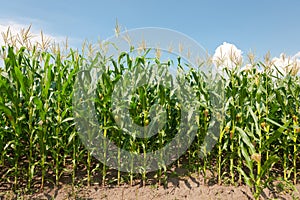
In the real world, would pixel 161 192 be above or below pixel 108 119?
below

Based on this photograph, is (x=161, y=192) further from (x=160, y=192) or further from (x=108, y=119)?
(x=108, y=119)

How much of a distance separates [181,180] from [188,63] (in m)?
1.52

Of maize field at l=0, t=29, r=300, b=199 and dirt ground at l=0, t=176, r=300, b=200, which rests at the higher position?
maize field at l=0, t=29, r=300, b=199

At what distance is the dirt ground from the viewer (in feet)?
9.80

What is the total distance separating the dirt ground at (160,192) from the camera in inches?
118

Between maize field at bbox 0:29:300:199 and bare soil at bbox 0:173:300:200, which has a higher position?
maize field at bbox 0:29:300:199

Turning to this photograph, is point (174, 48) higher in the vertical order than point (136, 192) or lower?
higher

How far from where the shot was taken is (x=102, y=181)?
3.25 metres

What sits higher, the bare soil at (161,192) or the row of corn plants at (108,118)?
the row of corn plants at (108,118)

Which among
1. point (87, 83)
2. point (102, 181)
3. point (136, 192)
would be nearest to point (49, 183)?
point (102, 181)

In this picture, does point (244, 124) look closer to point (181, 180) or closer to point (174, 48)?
point (181, 180)

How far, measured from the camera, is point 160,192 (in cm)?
309

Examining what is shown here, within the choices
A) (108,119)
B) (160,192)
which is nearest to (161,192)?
(160,192)

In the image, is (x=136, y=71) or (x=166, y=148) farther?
(x=166, y=148)
